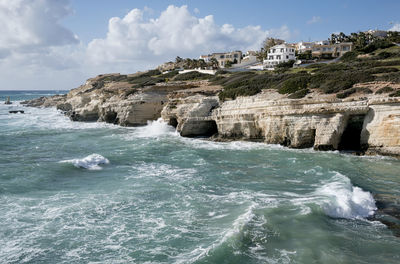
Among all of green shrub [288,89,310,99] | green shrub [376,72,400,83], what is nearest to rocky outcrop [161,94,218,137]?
green shrub [288,89,310,99]

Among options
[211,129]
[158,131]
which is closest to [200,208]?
[211,129]

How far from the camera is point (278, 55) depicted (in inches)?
2734

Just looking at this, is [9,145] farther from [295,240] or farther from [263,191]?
[295,240]

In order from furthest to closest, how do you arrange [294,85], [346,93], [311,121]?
[294,85] < [346,93] < [311,121]

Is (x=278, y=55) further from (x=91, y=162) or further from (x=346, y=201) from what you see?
(x=346, y=201)

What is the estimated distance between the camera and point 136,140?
99.7 ft

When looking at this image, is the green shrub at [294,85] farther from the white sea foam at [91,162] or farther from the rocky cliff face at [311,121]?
the white sea foam at [91,162]

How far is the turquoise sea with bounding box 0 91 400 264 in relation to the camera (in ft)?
31.7

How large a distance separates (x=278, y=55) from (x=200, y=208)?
61979 mm

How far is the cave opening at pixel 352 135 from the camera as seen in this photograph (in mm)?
23219

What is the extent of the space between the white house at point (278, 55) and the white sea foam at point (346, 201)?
181 feet

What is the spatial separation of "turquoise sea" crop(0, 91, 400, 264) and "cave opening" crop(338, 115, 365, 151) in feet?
5.93

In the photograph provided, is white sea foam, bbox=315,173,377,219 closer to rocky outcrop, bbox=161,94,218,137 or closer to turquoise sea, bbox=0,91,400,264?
turquoise sea, bbox=0,91,400,264

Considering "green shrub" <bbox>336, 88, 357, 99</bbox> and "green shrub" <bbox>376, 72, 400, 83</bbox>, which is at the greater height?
"green shrub" <bbox>376, 72, 400, 83</bbox>
